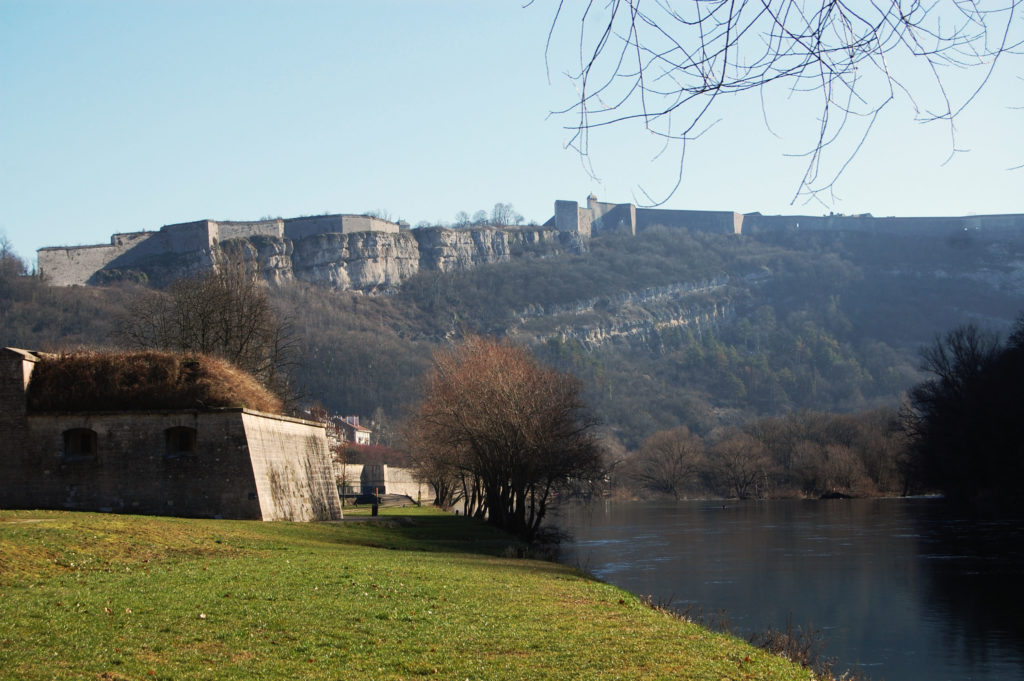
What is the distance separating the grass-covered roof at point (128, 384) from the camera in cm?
2928

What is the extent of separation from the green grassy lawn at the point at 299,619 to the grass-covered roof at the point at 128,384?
Result: 8.85 meters

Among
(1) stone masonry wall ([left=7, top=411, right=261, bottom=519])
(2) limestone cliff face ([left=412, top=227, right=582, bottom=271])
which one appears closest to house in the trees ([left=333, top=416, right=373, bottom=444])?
(1) stone masonry wall ([left=7, top=411, right=261, bottom=519])

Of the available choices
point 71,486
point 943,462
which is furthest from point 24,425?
point 943,462

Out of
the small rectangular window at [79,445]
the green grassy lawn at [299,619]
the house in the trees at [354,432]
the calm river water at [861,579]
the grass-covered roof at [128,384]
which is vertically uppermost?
the grass-covered roof at [128,384]

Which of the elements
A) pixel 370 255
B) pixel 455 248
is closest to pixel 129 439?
pixel 370 255

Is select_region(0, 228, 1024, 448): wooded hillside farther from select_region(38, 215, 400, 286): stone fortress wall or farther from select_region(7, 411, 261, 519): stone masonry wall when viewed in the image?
select_region(7, 411, 261, 519): stone masonry wall

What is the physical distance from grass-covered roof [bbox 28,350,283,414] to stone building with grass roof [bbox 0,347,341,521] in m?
0.03

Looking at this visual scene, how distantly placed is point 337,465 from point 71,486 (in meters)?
34.9

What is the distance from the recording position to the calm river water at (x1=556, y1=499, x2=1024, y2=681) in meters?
21.1

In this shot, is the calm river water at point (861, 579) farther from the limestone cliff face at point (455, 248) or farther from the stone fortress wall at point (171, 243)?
the limestone cliff face at point (455, 248)

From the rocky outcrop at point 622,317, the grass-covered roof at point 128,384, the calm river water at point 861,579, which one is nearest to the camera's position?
the calm river water at point 861,579

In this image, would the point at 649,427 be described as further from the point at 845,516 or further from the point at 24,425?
the point at 24,425

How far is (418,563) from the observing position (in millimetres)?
20016

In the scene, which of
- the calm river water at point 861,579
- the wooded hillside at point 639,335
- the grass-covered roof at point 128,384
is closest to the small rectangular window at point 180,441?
the grass-covered roof at point 128,384
